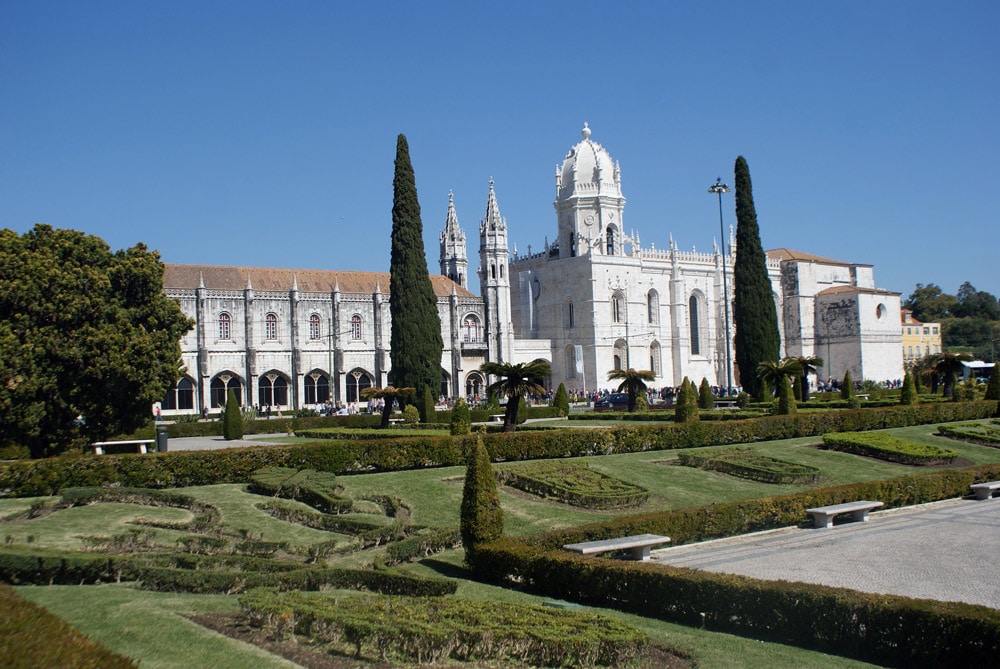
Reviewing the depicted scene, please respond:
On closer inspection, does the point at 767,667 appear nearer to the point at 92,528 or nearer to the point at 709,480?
the point at 92,528

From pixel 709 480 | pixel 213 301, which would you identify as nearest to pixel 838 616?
pixel 709 480

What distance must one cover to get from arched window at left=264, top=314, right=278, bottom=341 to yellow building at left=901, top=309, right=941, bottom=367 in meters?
60.7

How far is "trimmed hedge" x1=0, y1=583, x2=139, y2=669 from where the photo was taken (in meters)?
5.83

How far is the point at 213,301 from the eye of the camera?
51938 mm

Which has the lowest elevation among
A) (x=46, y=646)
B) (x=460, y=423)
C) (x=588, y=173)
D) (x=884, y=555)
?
(x=884, y=555)

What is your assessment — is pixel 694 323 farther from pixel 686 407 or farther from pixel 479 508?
pixel 479 508

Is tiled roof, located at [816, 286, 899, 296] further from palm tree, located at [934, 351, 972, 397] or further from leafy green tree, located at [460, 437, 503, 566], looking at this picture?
leafy green tree, located at [460, 437, 503, 566]

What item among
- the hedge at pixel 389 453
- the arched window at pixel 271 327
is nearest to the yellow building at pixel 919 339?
the arched window at pixel 271 327

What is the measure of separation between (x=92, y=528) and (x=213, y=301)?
128ft

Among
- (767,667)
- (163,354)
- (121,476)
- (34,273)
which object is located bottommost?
(767,667)

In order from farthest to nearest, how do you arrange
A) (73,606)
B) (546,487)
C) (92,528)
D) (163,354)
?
(163,354) < (546,487) < (92,528) < (73,606)

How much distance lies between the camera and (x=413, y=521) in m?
16.2

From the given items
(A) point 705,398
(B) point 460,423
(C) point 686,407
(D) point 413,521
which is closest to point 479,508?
(D) point 413,521

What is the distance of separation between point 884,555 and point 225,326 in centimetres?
4311
